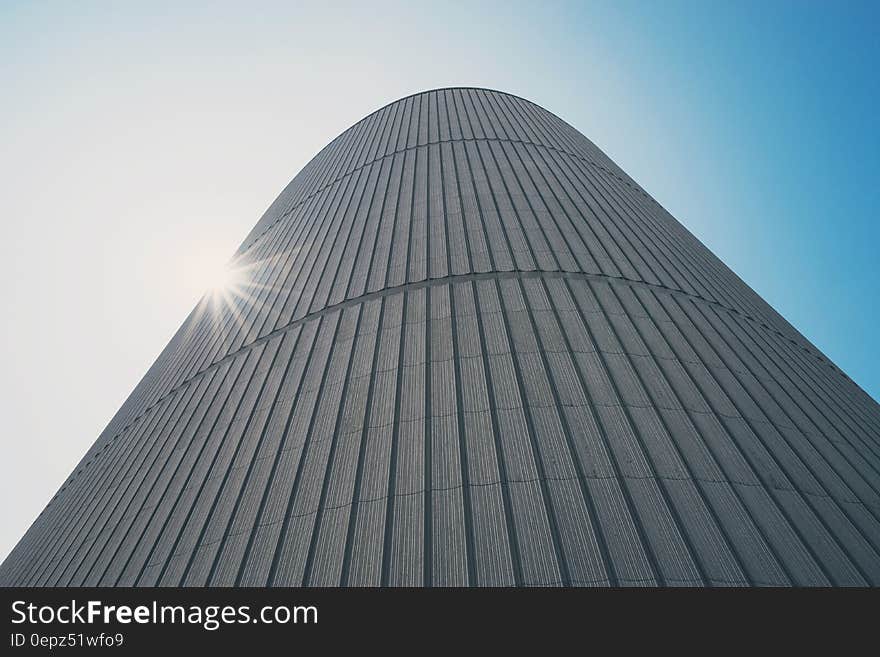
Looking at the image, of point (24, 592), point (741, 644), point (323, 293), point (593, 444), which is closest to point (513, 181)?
point (323, 293)

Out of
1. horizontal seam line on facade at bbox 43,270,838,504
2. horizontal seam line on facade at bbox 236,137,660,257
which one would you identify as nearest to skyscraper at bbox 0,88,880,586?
horizontal seam line on facade at bbox 43,270,838,504

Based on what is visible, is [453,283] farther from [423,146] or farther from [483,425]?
[423,146]

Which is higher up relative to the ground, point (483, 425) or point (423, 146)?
point (423, 146)

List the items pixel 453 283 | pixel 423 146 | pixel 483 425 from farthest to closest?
pixel 423 146, pixel 453 283, pixel 483 425

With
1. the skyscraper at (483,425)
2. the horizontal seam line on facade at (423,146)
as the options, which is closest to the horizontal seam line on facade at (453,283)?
the skyscraper at (483,425)

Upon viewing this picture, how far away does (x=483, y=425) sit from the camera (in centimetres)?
646

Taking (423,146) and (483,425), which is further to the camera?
(423,146)

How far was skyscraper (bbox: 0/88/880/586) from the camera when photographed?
526cm

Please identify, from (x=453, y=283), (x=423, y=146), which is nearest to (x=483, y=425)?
(x=453, y=283)

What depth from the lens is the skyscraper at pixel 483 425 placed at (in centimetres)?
526

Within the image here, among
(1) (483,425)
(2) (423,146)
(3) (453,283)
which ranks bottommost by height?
(1) (483,425)

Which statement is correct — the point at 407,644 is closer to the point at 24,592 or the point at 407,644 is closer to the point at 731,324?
the point at 24,592

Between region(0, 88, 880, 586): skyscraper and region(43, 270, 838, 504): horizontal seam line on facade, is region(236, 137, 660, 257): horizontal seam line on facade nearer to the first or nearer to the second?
region(0, 88, 880, 586): skyscraper

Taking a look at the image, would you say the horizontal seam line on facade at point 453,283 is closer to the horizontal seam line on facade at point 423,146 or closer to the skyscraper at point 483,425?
the skyscraper at point 483,425
